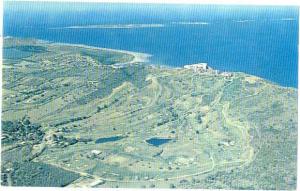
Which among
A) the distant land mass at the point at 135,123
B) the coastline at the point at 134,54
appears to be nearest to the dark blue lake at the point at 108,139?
the distant land mass at the point at 135,123

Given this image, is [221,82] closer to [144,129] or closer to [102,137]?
[144,129]

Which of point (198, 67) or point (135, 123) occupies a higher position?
point (198, 67)

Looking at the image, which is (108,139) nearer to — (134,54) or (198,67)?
(134,54)

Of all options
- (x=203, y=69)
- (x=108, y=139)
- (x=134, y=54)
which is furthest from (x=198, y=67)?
(x=108, y=139)

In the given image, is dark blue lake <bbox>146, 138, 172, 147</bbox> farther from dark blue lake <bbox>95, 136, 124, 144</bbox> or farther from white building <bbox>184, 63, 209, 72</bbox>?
white building <bbox>184, 63, 209, 72</bbox>

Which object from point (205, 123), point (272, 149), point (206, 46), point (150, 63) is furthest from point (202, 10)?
point (272, 149)

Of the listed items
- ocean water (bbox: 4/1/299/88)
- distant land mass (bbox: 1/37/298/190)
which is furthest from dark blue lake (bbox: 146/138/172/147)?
ocean water (bbox: 4/1/299/88)

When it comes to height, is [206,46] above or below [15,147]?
above

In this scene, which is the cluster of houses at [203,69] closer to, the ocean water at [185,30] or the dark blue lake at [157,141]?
the ocean water at [185,30]
